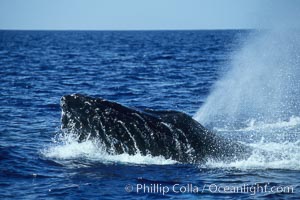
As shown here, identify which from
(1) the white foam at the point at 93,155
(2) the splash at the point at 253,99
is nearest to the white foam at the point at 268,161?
(1) the white foam at the point at 93,155

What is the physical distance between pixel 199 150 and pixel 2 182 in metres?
4.61

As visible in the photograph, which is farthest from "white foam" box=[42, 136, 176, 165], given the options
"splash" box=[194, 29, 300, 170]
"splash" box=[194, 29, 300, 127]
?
"splash" box=[194, 29, 300, 127]

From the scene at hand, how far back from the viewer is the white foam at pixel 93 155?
41.4 feet

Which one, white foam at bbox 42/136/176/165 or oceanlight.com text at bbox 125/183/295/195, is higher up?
white foam at bbox 42/136/176/165

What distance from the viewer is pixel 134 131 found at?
1252 centimetres

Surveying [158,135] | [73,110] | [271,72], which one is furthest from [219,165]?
[271,72]

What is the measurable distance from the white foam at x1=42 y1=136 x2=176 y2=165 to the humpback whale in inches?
4.8

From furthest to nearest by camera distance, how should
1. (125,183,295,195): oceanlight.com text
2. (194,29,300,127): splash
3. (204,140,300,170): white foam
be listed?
(194,29,300,127): splash, (204,140,300,170): white foam, (125,183,295,195): oceanlight.com text

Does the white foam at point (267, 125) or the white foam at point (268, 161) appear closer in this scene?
the white foam at point (268, 161)

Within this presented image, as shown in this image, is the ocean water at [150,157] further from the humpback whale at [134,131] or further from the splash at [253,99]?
the humpback whale at [134,131]

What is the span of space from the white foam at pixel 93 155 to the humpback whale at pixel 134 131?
0.12 m

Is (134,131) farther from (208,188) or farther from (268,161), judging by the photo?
(268,161)

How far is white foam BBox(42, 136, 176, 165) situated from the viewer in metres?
12.6

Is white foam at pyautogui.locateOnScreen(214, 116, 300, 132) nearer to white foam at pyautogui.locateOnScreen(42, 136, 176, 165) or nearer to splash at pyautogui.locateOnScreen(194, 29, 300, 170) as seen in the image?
splash at pyautogui.locateOnScreen(194, 29, 300, 170)
